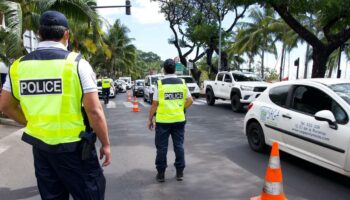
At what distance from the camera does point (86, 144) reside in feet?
8.46

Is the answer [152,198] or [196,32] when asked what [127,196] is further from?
[196,32]

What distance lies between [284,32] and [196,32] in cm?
1137

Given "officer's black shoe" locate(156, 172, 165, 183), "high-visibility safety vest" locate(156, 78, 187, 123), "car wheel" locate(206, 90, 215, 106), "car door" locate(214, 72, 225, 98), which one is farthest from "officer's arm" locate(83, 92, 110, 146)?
"car wheel" locate(206, 90, 215, 106)

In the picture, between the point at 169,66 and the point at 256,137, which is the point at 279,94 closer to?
the point at 256,137

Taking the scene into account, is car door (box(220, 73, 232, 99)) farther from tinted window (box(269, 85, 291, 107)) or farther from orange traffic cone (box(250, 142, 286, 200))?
orange traffic cone (box(250, 142, 286, 200))

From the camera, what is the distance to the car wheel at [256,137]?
6.79m

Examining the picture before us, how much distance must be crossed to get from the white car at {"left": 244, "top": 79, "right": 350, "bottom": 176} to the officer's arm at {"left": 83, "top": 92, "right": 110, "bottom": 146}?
346 centimetres

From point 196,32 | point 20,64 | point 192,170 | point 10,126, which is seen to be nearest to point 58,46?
point 20,64

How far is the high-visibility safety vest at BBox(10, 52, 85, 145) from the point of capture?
2.49m

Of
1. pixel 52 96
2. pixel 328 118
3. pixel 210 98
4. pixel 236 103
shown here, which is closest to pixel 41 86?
pixel 52 96

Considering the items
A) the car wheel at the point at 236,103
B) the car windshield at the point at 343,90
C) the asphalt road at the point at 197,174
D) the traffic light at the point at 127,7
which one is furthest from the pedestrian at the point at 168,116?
the traffic light at the point at 127,7

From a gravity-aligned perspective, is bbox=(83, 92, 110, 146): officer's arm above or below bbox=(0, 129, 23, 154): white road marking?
above

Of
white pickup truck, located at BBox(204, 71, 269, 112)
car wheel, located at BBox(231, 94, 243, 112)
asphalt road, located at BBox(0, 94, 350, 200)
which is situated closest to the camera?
asphalt road, located at BBox(0, 94, 350, 200)

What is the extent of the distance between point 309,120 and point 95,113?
394 centimetres
